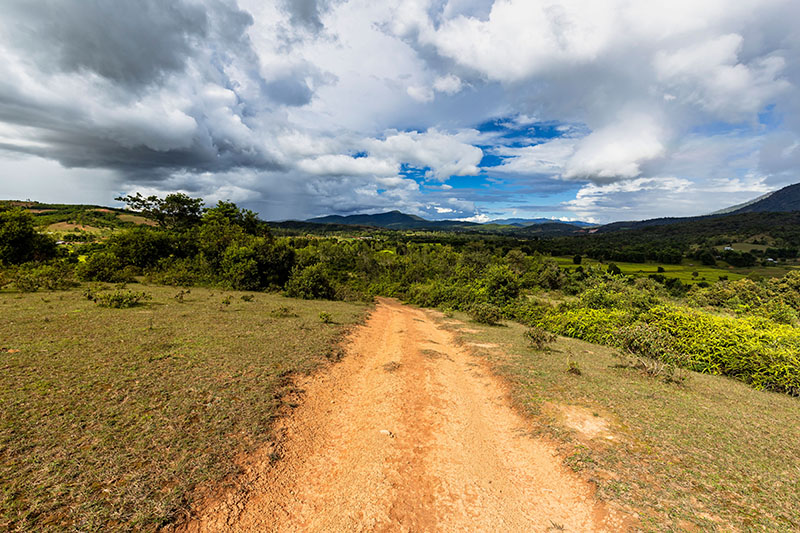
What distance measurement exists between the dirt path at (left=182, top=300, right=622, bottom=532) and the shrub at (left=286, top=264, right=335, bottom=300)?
1979 cm

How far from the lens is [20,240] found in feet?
77.9

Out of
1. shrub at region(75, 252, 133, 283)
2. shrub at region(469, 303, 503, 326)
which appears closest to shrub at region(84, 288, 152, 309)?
shrub at region(75, 252, 133, 283)

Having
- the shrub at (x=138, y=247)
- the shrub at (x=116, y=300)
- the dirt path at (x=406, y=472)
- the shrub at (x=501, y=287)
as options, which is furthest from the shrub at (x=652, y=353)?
the shrub at (x=138, y=247)

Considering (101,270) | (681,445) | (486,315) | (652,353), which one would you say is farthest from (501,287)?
(101,270)

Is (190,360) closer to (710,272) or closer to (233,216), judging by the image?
(233,216)

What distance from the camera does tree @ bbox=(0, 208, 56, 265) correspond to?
2288 centimetres

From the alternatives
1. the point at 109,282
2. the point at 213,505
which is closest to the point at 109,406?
the point at 213,505

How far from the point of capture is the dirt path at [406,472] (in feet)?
15.6

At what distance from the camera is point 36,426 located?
209 inches

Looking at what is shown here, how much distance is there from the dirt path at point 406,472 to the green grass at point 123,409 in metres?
0.84

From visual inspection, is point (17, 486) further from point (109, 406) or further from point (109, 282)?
point (109, 282)

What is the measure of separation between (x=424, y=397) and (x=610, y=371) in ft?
26.8

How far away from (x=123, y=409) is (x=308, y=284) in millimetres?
22560

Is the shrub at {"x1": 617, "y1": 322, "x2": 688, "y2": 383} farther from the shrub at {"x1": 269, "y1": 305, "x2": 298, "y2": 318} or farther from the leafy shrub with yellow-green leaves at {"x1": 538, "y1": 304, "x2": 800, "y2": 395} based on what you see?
the shrub at {"x1": 269, "y1": 305, "x2": 298, "y2": 318}
